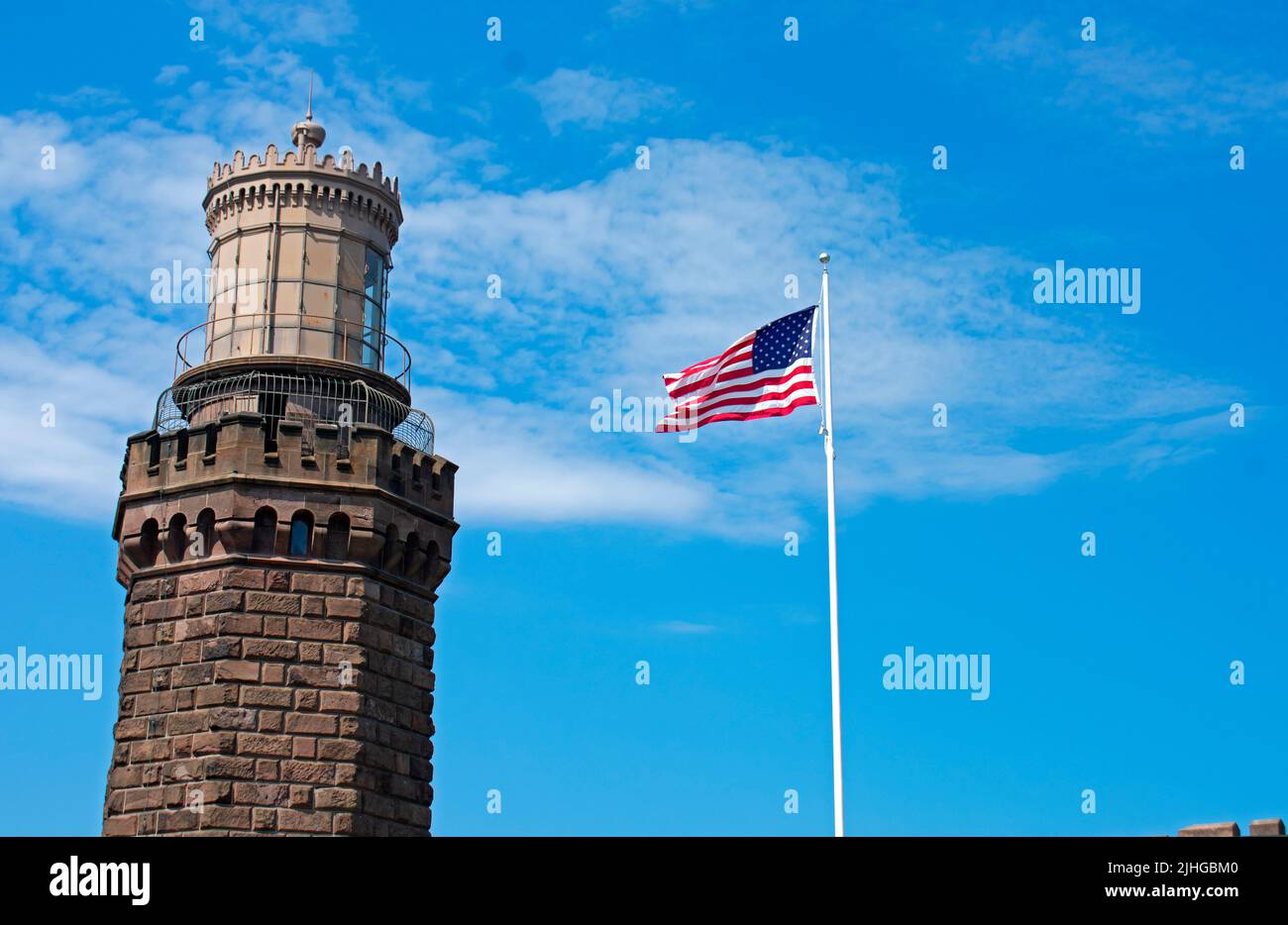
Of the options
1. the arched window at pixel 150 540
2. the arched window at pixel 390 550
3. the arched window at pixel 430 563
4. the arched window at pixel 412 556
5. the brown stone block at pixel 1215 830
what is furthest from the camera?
the arched window at pixel 430 563

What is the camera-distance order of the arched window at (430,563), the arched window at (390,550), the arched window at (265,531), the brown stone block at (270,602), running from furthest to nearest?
the arched window at (430,563), the arched window at (390,550), the arched window at (265,531), the brown stone block at (270,602)

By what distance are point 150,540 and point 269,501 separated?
99.1 inches

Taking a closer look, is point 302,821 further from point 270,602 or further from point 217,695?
point 270,602

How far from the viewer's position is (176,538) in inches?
1284

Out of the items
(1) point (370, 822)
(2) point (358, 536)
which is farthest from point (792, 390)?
(1) point (370, 822)

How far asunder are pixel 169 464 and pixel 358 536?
3966 mm

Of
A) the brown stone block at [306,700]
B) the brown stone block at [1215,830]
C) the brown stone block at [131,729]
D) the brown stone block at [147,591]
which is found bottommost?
the brown stone block at [1215,830]

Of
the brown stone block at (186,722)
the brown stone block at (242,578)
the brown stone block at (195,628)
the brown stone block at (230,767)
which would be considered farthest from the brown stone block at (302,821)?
the brown stone block at (242,578)

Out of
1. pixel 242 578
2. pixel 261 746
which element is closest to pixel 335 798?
pixel 261 746

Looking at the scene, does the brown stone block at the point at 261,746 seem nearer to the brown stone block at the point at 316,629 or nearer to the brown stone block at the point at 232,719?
the brown stone block at the point at 232,719

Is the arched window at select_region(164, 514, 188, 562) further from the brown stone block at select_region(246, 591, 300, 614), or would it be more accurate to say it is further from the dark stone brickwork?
the brown stone block at select_region(246, 591, 300, 614)

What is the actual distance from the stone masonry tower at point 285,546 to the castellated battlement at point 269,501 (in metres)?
0.04

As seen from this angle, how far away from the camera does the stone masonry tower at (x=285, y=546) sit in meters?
30.9
